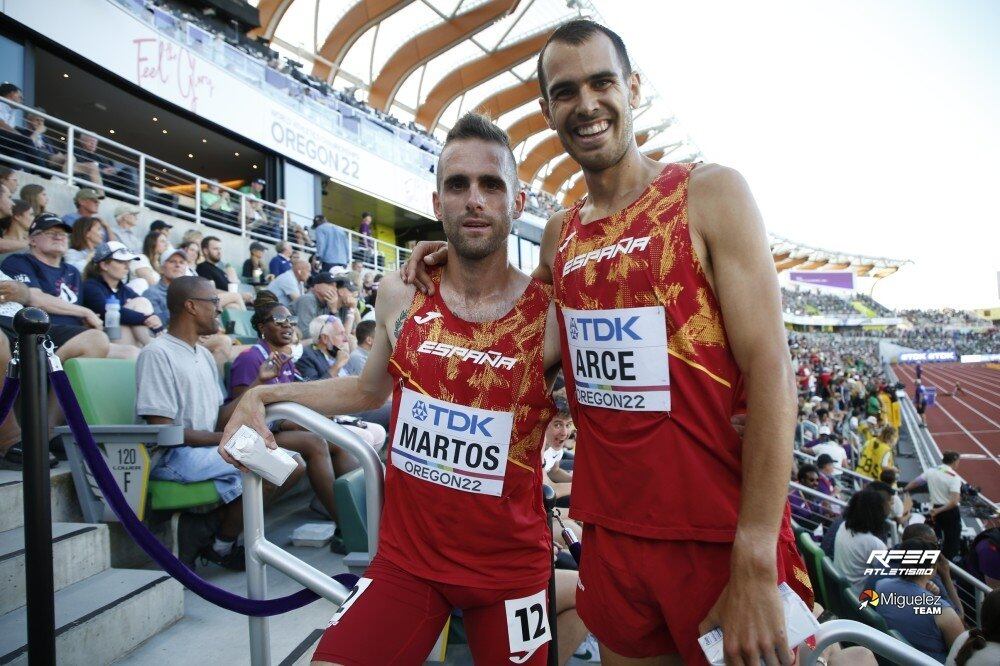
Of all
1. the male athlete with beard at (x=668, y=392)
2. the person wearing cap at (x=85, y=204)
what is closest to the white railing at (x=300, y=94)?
the person wearing cap at (x=85, y=204)

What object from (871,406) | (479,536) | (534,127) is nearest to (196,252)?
(479,536)

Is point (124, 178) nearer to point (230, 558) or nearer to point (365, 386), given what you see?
point (230, 558)

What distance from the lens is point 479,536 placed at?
5.38 feet

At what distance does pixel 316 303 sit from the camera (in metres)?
6.94

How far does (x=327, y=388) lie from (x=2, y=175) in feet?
18.5

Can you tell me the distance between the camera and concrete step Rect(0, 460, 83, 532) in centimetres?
257

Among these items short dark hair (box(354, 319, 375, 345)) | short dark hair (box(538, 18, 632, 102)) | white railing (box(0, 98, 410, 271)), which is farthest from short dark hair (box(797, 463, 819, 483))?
white railing (box(0, 98, 410, 271))

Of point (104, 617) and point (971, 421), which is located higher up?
point (104, 617)

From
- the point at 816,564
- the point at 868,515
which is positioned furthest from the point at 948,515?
the point at 816,564

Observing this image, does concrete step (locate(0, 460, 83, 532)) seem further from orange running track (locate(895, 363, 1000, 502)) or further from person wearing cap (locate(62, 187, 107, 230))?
orange running track (locate(895, 363, 1000, 502))

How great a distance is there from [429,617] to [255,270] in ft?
30.0

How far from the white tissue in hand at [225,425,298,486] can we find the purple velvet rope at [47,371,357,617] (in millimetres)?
366

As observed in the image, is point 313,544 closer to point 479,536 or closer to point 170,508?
point 170,508

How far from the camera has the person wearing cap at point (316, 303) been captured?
681 cm
